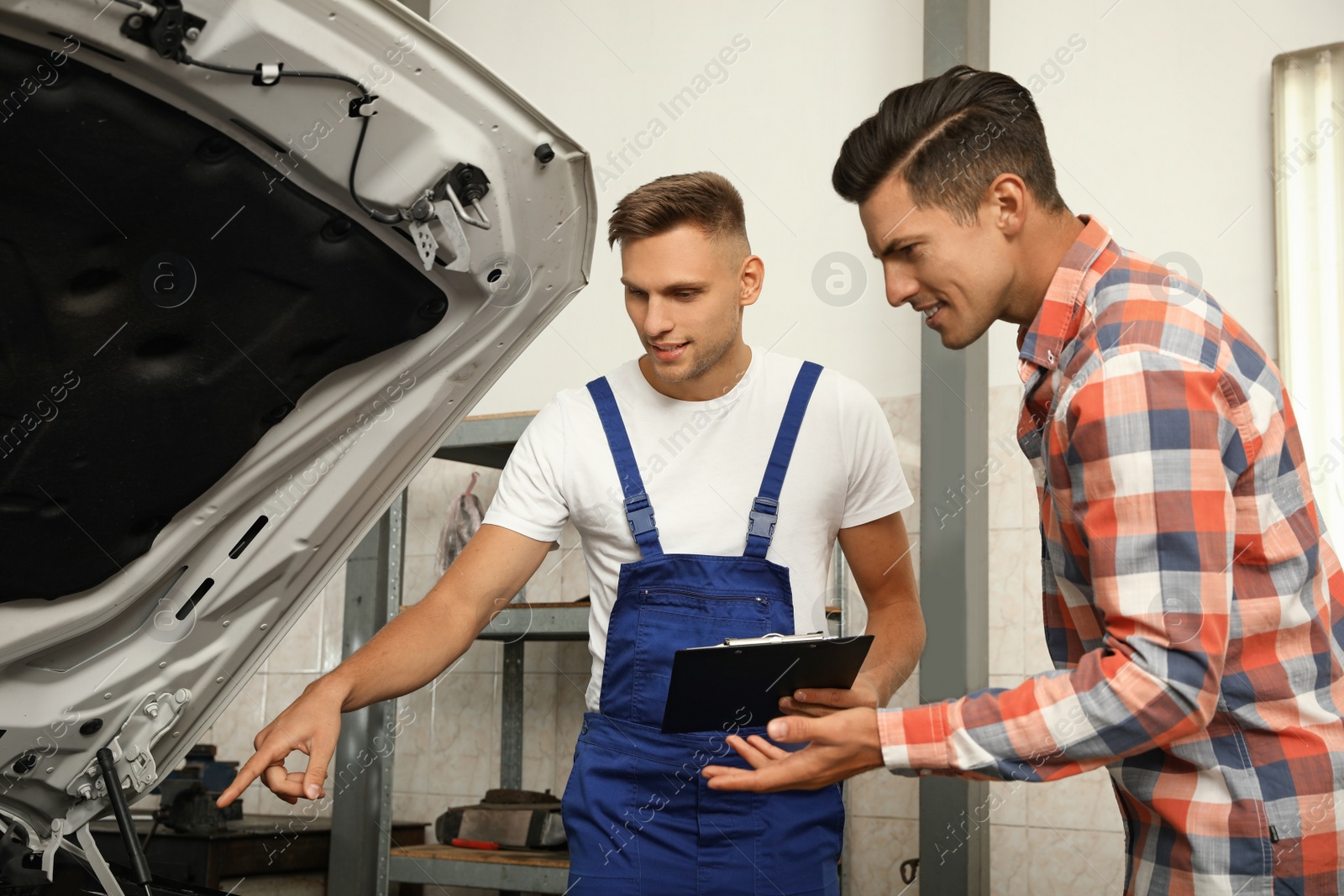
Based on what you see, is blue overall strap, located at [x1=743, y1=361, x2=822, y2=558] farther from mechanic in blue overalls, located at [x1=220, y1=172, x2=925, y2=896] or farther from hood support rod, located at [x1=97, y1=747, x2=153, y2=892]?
hood support rod, located at [x1=97, y1=747, x2=153, y2=892]

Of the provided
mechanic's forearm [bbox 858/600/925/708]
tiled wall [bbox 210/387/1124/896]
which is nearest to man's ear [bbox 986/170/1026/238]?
mechanic's forearm [bbox 858/600/925/708]

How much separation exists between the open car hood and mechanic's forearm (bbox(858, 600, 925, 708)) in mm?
690

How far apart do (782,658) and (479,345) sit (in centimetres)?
48

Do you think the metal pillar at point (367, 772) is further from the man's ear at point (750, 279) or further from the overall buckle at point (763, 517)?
the overall buckle at point (763, 517)

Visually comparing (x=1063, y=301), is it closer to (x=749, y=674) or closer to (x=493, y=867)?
(x=749, y=674)

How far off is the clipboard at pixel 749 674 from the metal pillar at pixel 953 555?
1.29m

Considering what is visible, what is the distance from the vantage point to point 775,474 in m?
1.59

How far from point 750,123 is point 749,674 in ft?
7.87

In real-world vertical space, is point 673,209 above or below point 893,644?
above

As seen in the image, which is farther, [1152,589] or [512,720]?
[512,720]

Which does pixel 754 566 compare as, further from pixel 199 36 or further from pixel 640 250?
pixel 199 36

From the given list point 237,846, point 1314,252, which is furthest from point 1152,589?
point 237,846

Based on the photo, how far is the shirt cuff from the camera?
1.01 meters

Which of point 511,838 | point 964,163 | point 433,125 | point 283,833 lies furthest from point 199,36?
point 283,833
